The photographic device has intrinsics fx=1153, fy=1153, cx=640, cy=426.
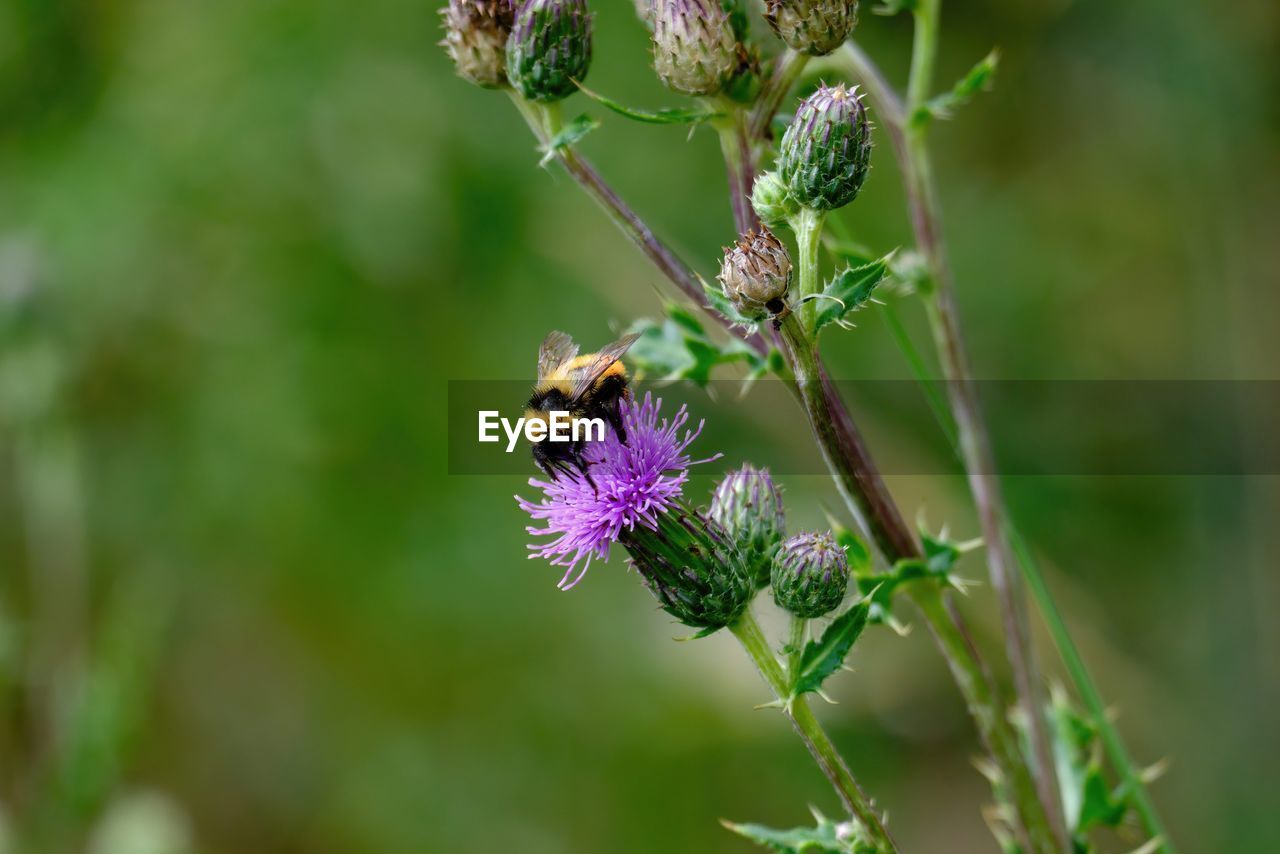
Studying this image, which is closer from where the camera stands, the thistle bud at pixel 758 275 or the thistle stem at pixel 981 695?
the thistle bud at pixel 758 275

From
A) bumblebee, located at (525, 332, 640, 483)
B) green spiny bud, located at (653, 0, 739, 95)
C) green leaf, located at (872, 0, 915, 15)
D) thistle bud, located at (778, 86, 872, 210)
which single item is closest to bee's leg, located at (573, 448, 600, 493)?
bumblebee, located at (525, 332, 640, 483)

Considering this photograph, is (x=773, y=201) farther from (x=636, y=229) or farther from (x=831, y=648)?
(x=831, y=648)

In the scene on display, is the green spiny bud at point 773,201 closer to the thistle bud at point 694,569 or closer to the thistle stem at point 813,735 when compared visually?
the thistle bud at point 694,569

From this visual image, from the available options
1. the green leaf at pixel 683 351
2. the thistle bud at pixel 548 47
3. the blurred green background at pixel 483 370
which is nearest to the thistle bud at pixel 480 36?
the thistle bud at pixel 548 47

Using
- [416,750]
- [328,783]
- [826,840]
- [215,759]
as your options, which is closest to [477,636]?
[416,750]

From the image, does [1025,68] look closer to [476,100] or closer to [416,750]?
[476,100]
